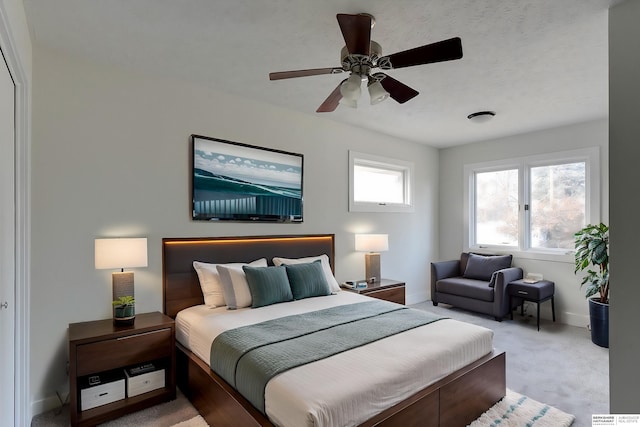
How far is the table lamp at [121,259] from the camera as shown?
2.51 meters

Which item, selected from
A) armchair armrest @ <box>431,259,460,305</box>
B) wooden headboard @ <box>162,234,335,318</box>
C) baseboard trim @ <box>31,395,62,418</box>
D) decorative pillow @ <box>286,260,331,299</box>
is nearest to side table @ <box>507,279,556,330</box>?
armchair armrest @ <box>431,259,460,305</box>

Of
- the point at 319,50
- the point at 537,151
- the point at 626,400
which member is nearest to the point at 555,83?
the point at 537,151

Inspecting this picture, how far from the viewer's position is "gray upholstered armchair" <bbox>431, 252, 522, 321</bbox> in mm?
4336

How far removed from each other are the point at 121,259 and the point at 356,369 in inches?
74.5

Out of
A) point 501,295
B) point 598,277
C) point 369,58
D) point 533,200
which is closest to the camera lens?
point 369,58

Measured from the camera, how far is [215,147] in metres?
3.31

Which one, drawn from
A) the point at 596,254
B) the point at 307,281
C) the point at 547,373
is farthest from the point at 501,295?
the point at 307,281

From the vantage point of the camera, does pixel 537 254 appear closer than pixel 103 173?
No

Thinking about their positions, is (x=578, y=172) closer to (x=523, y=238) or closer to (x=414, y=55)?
(x=523, y=238)

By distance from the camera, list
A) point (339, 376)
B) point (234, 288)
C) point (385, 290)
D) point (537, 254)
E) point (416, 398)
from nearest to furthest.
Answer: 1. point (339, 376)
2. point (416, 398)
3. point (234, 288)
4. point (385, 290)
5. point (537, 254)

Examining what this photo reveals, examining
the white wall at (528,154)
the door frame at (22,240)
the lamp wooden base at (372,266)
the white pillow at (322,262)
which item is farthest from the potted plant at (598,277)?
the door frame at (22,240)

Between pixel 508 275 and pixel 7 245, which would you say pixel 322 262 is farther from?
pixel 7 245

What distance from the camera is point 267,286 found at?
9.82 feet

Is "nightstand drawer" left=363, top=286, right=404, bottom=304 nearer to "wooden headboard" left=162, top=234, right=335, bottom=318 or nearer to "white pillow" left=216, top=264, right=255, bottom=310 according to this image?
"wooden headboard" left=162, top=234, right=335, bottom=318
